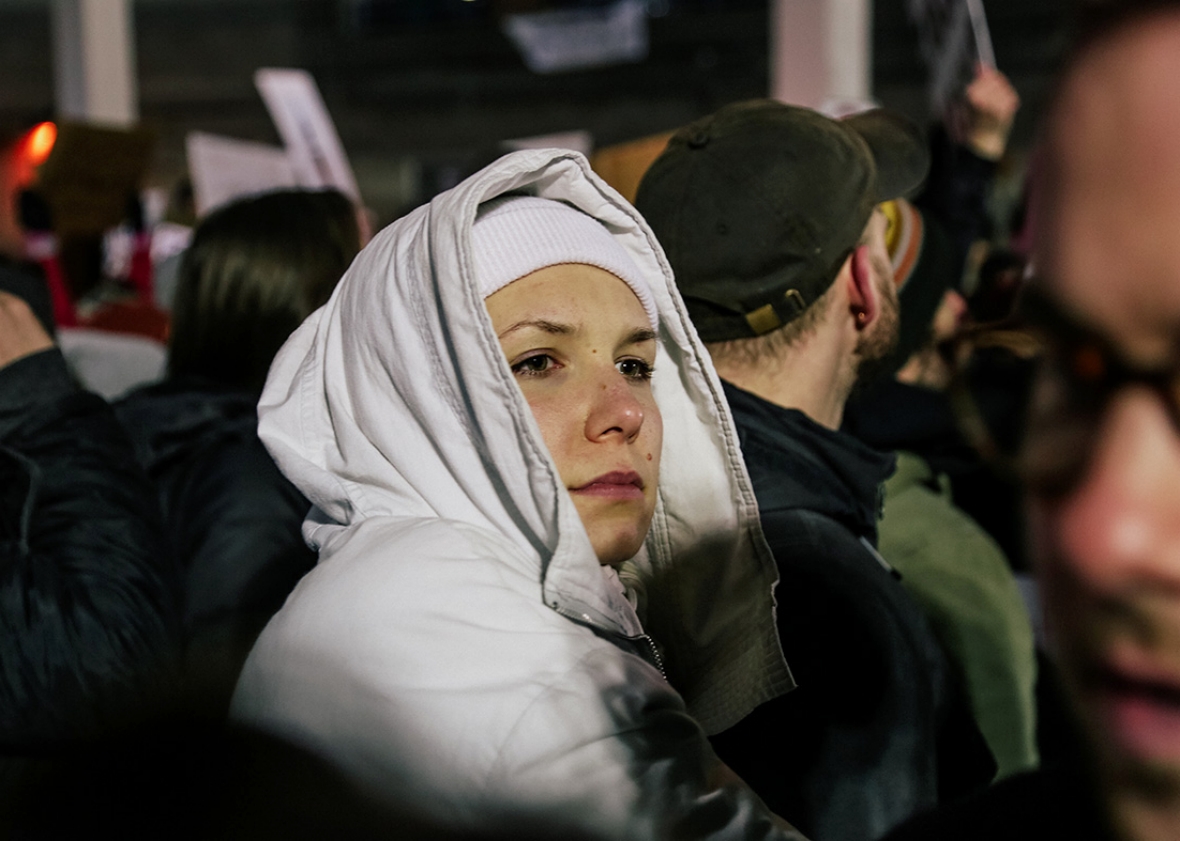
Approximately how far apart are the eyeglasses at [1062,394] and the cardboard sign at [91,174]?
134 inches

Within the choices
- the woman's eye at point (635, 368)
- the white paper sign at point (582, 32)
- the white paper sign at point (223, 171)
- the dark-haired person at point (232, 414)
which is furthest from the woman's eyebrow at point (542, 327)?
the white paper sign at point (582, 32)

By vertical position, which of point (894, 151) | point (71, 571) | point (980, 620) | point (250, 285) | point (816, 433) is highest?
point (894, 151)

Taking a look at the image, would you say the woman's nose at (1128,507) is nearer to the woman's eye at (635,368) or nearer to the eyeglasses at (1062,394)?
the eyeglasses at (1062,394)

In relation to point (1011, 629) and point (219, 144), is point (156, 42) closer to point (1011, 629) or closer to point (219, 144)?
point (219, 144)

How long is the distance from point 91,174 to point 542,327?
2.72 meters

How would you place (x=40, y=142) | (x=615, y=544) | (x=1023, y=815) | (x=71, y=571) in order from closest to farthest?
1. (x=1023, y=815)
2. (x=615, y=544)
3. (x=71, y=571)
4. (x=40, y=142)

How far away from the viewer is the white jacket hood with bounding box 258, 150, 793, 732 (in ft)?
4.47

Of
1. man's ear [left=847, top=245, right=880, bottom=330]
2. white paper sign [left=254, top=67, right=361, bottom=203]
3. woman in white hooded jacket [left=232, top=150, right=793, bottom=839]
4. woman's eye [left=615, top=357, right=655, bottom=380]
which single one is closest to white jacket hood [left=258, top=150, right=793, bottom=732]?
woman in white hooded jacket [left=232, top=150, right=793, bottom=839]

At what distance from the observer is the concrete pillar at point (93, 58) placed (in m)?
5.06

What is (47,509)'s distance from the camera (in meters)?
1.85

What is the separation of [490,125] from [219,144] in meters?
9.23

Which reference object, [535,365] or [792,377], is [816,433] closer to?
[792,377]

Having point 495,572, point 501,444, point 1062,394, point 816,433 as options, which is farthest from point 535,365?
point 1062,394

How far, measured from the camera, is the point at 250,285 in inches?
96.4
